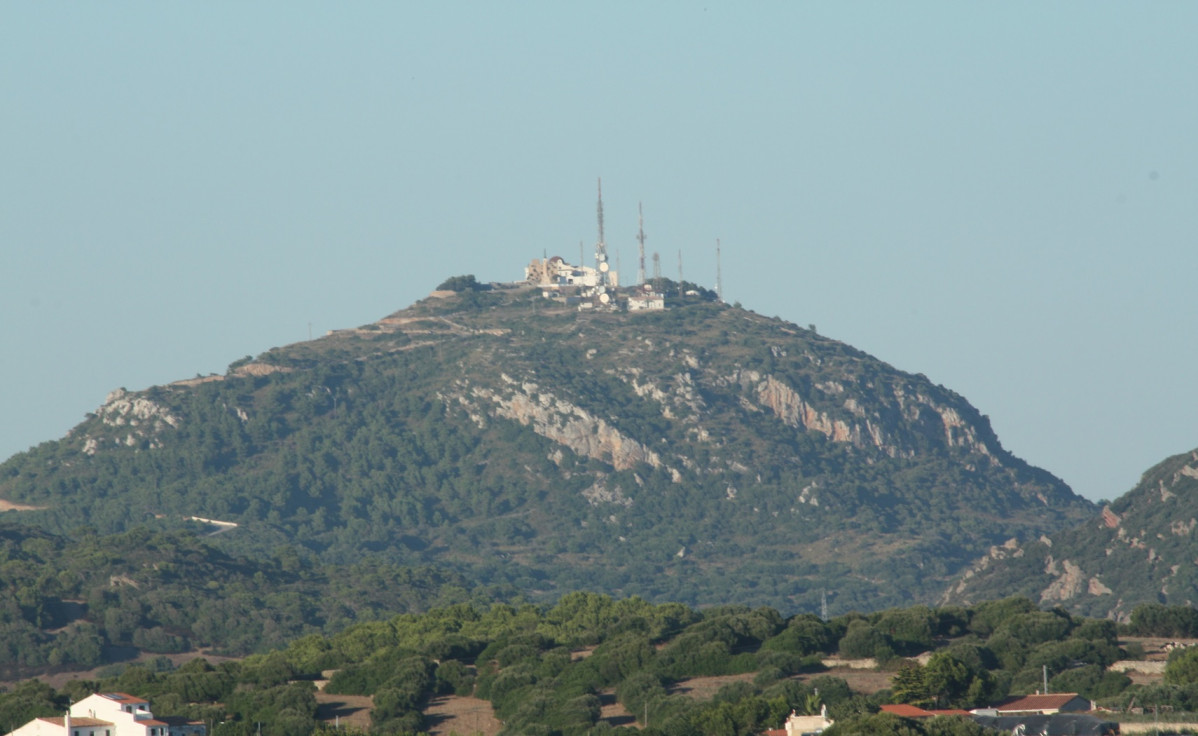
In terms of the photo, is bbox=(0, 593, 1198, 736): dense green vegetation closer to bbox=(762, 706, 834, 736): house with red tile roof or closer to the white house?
bbox=(762, 706, 834, 736): house with red tile roof

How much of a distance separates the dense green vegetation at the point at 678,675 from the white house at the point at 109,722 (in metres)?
2.61

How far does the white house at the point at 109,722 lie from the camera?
104 metres

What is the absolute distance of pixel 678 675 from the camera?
125 m

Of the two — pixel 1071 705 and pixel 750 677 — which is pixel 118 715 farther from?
pixel 1071 705

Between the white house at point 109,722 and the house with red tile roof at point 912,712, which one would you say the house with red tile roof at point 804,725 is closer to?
the house with red tile roof at point 912,712

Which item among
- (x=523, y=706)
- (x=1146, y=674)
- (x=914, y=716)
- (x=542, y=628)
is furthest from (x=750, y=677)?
(x=542, y=628)

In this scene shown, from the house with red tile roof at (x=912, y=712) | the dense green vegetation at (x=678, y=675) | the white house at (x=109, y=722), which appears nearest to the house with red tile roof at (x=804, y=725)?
the dense green vegetation at (x=678, y=675)

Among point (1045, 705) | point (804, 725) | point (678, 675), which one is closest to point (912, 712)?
point (804, 725)

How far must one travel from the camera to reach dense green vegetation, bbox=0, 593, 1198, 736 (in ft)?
350

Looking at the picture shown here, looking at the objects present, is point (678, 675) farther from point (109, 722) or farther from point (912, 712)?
point (109, 722)

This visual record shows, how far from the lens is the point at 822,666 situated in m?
124

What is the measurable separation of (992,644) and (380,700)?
35.9m

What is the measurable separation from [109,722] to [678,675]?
33696mm

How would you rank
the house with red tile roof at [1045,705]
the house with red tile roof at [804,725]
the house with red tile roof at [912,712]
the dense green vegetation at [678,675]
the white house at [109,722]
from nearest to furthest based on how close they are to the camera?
the house with red tile roof at [912,712]
the house with red tile roof at [804,725]
the house with red tile roof at [1045,705]
the white house at [109,722]
the dense green vegetation at [678,675]
